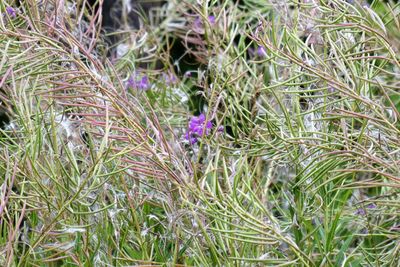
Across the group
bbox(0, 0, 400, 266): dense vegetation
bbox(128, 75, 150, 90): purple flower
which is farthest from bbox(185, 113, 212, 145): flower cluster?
bbox(128, 75, 150, 90): purple flower

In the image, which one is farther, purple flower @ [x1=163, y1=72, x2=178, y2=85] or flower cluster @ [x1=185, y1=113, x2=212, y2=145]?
purple flower @ [x1=163, y1=72, x2=178, y2=85]

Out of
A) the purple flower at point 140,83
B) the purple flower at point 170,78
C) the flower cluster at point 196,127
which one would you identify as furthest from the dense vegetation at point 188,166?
the purple flower at point 170,78

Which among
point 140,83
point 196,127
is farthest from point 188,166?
point 140,83

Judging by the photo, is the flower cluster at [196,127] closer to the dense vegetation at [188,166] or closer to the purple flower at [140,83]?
the dense vegetation at [188,166]

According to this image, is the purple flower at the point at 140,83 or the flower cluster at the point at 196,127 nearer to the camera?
the flower cluster at the point at 196,127

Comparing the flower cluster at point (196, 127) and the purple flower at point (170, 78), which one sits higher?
the flower cluster at point (196, 127)

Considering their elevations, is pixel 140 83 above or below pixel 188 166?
below

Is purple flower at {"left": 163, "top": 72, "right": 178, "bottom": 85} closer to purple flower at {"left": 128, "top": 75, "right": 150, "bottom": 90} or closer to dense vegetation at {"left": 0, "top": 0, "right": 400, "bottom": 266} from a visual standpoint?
Result: purple flower at {"left": 128, "top": 75, "right": 150, "bottom": 90}

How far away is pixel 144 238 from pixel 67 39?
0.54 m

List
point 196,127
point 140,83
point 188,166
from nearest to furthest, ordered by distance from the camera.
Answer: point 188,166, point 196,127, point 140,83

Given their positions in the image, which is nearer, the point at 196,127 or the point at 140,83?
the point at 196,127

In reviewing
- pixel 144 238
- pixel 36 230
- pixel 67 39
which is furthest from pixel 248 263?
pixel 67 39

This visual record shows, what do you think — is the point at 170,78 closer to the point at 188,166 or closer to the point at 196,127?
the point at 196,127

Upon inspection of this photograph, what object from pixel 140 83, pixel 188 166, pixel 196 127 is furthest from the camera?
pixel 140 83
